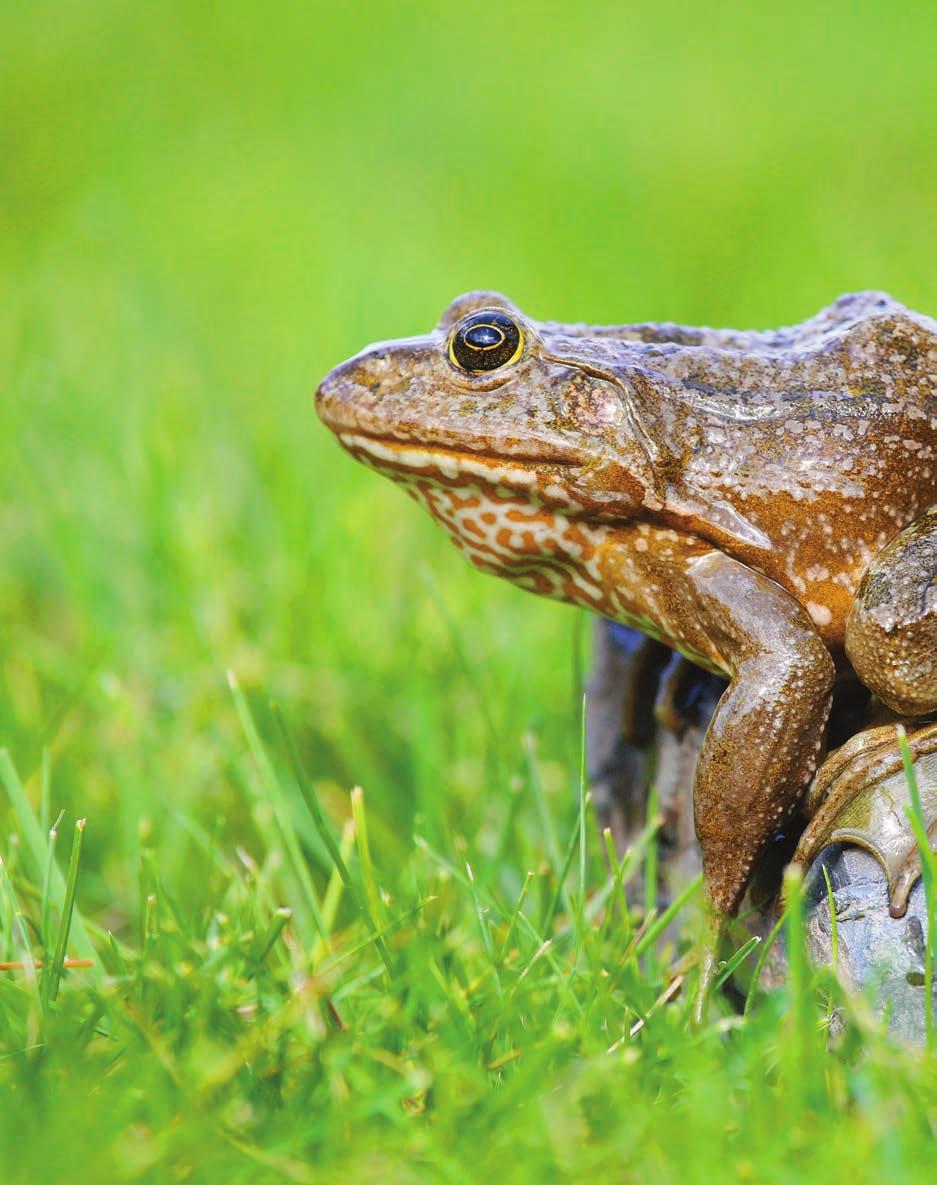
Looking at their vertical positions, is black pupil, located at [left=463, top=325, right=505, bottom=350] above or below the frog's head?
above

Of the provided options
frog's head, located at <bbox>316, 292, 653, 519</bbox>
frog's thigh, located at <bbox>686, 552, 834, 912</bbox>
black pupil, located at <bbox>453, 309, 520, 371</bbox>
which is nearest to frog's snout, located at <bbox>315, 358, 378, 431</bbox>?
frog's head, located at <bbox>316, 292, 653, 519</bbox>

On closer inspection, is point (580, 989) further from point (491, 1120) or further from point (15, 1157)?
point (15, 1157)

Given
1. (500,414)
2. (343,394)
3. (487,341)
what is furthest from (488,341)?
(343,394)

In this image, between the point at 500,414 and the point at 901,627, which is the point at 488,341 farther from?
the point at 901,627


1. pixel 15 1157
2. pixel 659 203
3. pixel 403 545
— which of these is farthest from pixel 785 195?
pixel 15 1157

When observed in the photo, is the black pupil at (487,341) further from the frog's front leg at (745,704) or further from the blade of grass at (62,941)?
the blade of grass at (62,941)

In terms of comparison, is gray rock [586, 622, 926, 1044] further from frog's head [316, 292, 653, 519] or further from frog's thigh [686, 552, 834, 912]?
frog's head [316, 292, 653, 519]

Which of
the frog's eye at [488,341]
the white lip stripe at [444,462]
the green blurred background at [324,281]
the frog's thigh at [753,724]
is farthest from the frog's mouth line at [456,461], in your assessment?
the green blurred background at [324,281]
